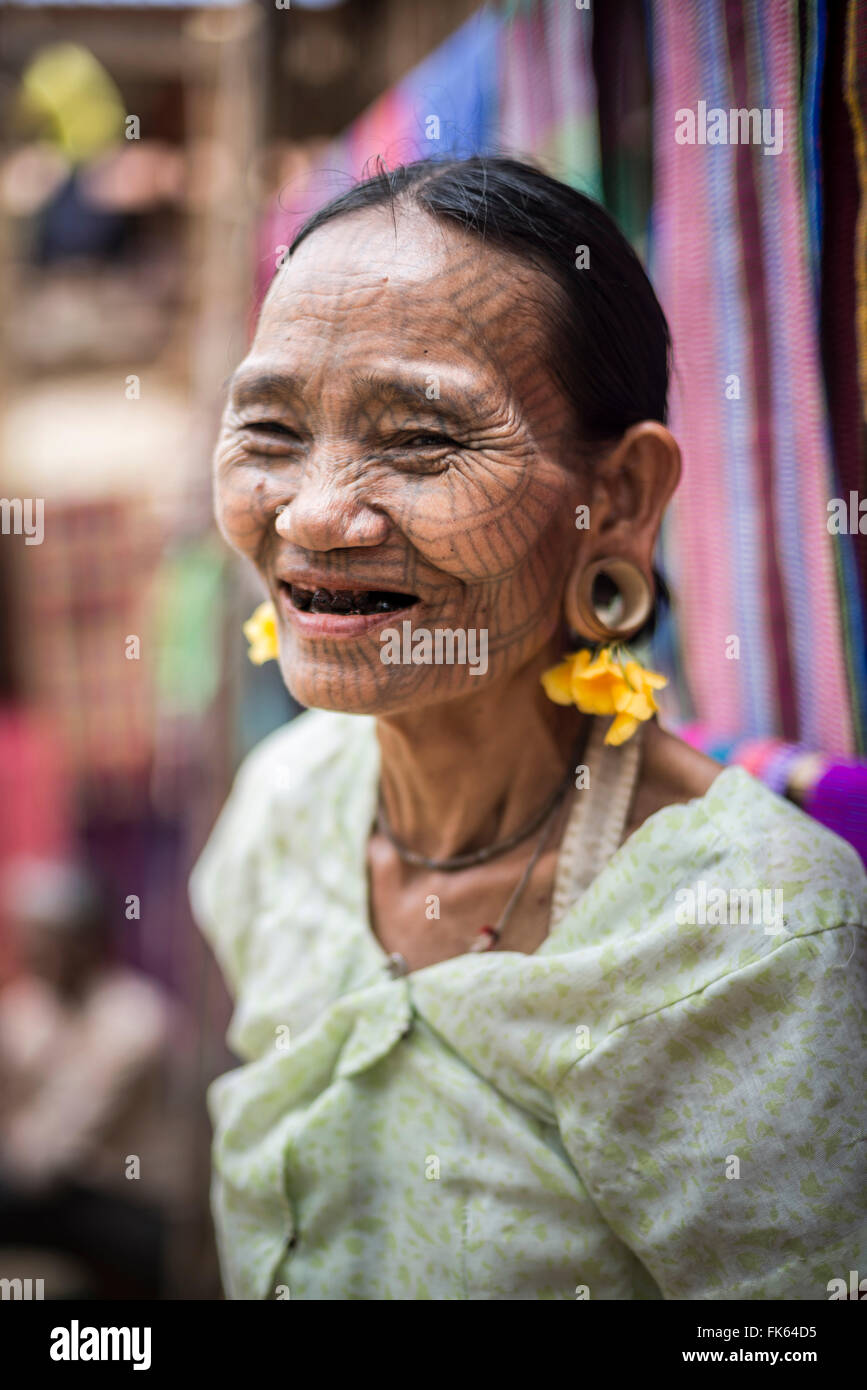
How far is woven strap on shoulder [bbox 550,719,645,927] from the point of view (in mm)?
1143

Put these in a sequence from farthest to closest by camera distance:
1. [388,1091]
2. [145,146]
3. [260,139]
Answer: [145,146]
[260,139]
[388,1091]

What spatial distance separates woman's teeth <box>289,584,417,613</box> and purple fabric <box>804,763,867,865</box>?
502 millimetres

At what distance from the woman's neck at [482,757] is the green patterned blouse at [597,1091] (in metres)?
0.07

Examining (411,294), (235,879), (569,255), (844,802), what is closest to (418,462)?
(411,294)

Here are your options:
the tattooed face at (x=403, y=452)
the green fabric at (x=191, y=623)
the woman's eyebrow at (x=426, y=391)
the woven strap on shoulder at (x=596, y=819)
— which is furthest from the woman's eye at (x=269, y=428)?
the green fabric at (x=191, y=623)

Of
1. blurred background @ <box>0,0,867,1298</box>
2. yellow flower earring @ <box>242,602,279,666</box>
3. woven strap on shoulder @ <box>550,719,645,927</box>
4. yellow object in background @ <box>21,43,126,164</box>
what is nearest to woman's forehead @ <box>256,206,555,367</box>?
blurred background @ <box>0,0,867,1298</box>

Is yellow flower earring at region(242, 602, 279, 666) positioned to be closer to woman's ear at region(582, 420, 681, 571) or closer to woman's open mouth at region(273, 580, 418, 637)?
woman's open mouth at region(273, 580, 418, 637)

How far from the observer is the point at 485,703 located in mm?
1161

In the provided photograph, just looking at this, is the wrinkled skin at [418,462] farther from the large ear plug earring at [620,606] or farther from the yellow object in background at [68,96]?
the yellow object in background at [68,96]

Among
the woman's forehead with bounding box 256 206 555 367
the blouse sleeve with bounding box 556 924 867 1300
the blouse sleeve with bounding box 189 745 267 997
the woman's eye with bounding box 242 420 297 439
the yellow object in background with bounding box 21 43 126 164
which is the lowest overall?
the blouse sleeve with bounding box 556 924 867 1300

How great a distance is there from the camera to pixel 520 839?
48.2 inches
